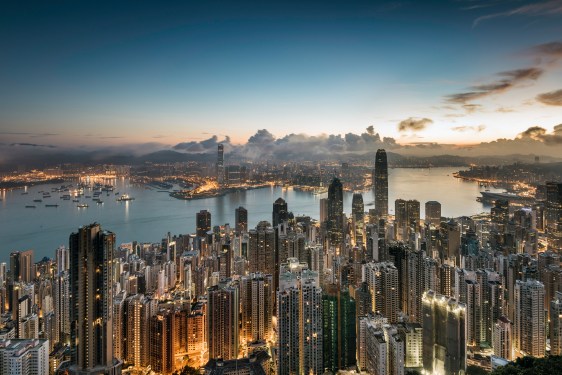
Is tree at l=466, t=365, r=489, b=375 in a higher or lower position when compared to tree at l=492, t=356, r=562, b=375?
lower

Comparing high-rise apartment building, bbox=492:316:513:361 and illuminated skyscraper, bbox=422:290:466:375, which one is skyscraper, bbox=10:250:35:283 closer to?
illuminated skyscraper, bbox=422:290:466:375

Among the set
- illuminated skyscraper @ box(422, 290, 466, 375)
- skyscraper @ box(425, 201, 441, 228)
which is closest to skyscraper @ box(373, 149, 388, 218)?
skyscraper @ box(425, 201, 441, 228)

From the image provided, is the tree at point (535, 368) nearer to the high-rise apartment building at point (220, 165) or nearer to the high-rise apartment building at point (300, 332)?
the high-rise apartment building at point (300, 332)

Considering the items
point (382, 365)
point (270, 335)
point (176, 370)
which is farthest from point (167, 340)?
point (382, 365)

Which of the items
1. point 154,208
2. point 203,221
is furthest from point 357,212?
point 154,208

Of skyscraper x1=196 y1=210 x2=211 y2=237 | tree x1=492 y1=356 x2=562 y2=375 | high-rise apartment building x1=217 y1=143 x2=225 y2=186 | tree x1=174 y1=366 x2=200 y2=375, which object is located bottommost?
tree x1=174 y1=366 x2=200 y2=375

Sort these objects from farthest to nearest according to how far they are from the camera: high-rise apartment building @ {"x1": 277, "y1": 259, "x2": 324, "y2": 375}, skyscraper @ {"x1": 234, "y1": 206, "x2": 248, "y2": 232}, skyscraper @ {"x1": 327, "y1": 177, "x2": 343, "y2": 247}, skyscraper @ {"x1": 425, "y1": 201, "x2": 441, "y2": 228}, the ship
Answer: skyscraper @ {"x1": 234, "y1": 206, "x2": 248, "y2": 232} → skyscraper @ {"x1": 327, "y1": 177, "x2": 343, "y2": 247} → skyscraper @ {"x1": 425, "y1": 201, "x2": 441, "y2": 228} → the ship → high-rise apartment building @ {"x1": 277, "y1": 259, "x2": 324, "y2": 375}

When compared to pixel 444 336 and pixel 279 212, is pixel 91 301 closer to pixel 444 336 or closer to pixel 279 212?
pixel 444 336
